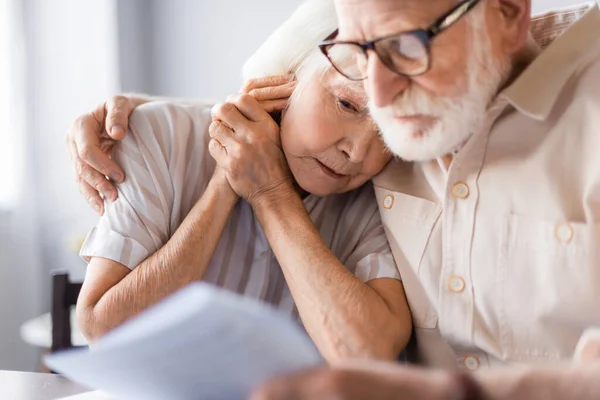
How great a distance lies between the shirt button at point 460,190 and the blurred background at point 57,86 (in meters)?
2.10

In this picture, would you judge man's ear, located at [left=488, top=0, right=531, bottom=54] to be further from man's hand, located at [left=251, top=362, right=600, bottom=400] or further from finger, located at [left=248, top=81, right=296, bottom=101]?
man's hand, located at [left=251, top=362, right=600, bottom=400]

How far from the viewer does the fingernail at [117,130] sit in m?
1.36

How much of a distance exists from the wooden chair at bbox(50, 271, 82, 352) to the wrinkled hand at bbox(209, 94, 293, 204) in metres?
0.49

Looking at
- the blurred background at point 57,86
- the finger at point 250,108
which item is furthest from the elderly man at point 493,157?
the blurred background at point 57,86

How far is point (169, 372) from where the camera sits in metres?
0.69

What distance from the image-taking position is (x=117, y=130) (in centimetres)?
136

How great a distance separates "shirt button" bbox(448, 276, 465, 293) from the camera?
1175mm

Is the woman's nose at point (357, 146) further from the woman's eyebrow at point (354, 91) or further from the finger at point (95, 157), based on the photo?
the finger at point (95, 157)

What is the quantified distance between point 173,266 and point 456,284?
0.49 m

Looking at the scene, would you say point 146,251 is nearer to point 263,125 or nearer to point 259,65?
point 263,125

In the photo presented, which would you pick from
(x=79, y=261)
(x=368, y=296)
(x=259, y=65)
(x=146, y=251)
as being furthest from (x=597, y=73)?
(x=79, y=261)

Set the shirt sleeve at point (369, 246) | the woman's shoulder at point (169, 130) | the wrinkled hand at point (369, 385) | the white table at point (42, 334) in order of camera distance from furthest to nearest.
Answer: the white table at point (42, 334)
the woman's shoulder at point (169, 130)
the shirt sleeve at point (369, 246)
the wrinkled hand at point (369, 385)

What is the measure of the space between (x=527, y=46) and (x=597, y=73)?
0.14m

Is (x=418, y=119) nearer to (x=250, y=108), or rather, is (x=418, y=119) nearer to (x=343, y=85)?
(x=343, y=85)
